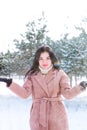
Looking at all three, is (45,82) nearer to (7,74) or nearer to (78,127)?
(78,127)

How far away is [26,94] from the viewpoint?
6.28 feet

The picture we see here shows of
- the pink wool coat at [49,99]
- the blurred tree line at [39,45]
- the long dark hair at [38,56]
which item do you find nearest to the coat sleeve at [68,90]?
the pink wool coat at [49,99]

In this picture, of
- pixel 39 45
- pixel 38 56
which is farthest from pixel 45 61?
pixel 39 45

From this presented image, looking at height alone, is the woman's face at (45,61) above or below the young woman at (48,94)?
above

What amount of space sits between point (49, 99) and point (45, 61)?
0.67ft

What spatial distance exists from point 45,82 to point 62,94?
4.1 inches

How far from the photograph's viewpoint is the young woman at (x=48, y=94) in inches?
73.7

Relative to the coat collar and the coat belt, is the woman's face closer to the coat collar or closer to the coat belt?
the coat collar

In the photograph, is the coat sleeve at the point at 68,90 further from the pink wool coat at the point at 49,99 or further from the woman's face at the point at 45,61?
the woman's face at the point at 45,61

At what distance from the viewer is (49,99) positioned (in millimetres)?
1882

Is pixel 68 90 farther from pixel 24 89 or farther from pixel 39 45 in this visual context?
pixel 39 45

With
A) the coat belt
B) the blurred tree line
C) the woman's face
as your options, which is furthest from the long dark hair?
the blurred tree line

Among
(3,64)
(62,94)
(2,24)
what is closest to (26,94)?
(62,94)

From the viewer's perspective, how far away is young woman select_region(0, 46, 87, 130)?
1872 millimetres
